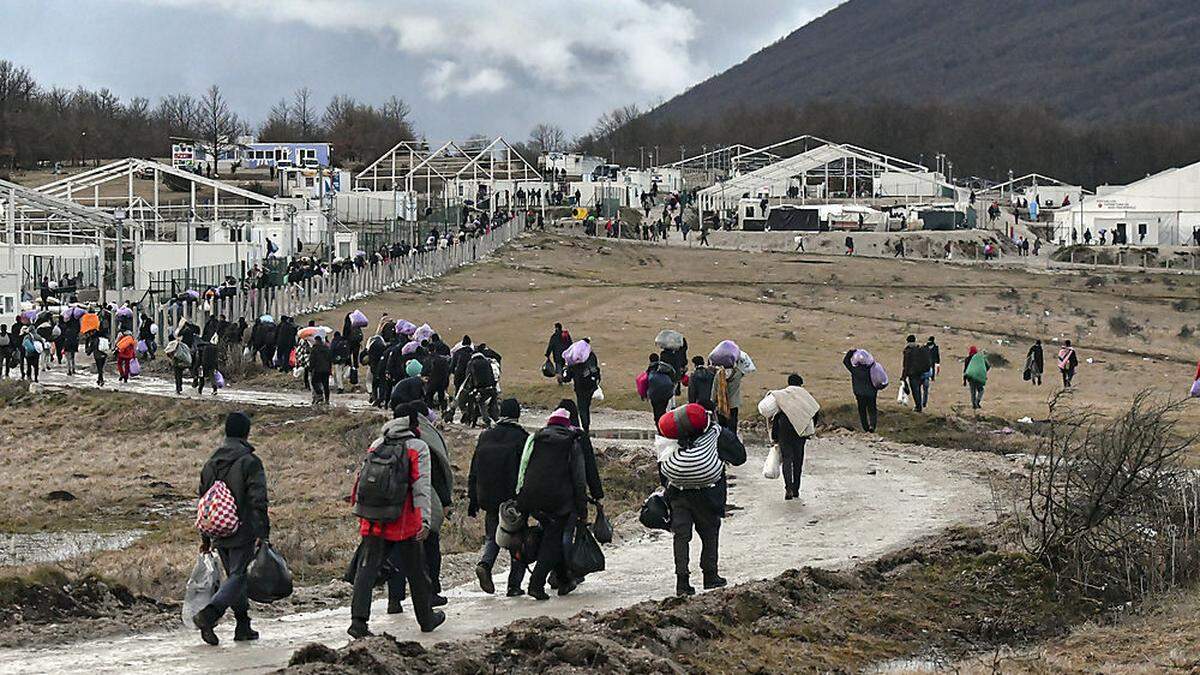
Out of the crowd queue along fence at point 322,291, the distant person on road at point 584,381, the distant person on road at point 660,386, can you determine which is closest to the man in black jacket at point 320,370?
the distant person on road at point 584,381

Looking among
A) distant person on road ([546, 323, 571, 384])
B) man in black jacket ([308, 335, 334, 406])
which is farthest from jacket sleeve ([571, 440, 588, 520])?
man in black jacket ([308, 335, 334, 406])

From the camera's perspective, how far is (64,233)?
77438mm

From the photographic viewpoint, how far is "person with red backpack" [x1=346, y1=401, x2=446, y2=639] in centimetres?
1148

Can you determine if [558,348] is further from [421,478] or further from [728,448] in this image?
[421,478]

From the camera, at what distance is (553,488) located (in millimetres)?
13031

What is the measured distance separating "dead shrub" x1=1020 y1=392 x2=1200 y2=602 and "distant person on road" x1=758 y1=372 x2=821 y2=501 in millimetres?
4733

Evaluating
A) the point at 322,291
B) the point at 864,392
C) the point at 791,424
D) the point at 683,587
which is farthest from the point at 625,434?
the point at 322,291

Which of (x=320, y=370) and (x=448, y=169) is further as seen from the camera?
(x=448, y=169)

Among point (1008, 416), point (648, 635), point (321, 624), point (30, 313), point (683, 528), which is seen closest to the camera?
point (648, 635)

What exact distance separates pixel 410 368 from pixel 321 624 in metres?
14.2

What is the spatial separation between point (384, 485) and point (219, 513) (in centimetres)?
108

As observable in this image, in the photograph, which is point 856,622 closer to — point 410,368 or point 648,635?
point 648,635

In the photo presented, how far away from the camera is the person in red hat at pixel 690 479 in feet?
43.7

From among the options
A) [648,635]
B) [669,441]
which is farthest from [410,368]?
[648,635]
